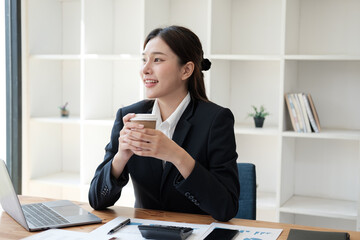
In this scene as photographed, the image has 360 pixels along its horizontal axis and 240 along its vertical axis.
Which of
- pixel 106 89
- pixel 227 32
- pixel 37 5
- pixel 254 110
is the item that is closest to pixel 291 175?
pixel 254 110

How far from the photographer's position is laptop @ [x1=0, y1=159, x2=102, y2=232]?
164 cm

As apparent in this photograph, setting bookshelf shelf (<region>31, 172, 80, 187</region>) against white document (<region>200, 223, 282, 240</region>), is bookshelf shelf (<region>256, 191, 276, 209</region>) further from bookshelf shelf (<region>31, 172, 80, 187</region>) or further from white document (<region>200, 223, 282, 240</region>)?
white document (<region>200, 223, 282, 240</region>)

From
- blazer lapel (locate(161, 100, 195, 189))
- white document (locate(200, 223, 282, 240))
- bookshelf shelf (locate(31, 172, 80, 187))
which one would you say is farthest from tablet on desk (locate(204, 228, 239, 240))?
bookshelf shelf (locate(31, 172, 80, 187))

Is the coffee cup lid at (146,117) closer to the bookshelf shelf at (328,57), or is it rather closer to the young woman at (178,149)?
the young woman at (178,149)

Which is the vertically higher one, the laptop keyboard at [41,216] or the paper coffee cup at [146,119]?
the paper coffee cup at [146,119]

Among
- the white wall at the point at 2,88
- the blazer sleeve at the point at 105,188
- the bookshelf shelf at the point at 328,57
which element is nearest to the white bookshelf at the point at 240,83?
the bookshelf shelf at the point at 328,57

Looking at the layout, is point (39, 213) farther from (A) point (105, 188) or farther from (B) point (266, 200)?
(B) point (266, 200)

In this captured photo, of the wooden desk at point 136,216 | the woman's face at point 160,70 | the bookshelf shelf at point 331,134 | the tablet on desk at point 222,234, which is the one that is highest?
the woman's face at point 160,70

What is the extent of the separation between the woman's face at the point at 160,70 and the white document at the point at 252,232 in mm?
578

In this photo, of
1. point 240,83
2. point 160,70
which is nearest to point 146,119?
point 160,70

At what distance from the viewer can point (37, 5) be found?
3.58m

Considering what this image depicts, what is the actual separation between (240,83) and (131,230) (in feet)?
6.37

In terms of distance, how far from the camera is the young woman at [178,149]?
1.74 metres

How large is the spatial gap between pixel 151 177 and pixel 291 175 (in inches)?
59.7
